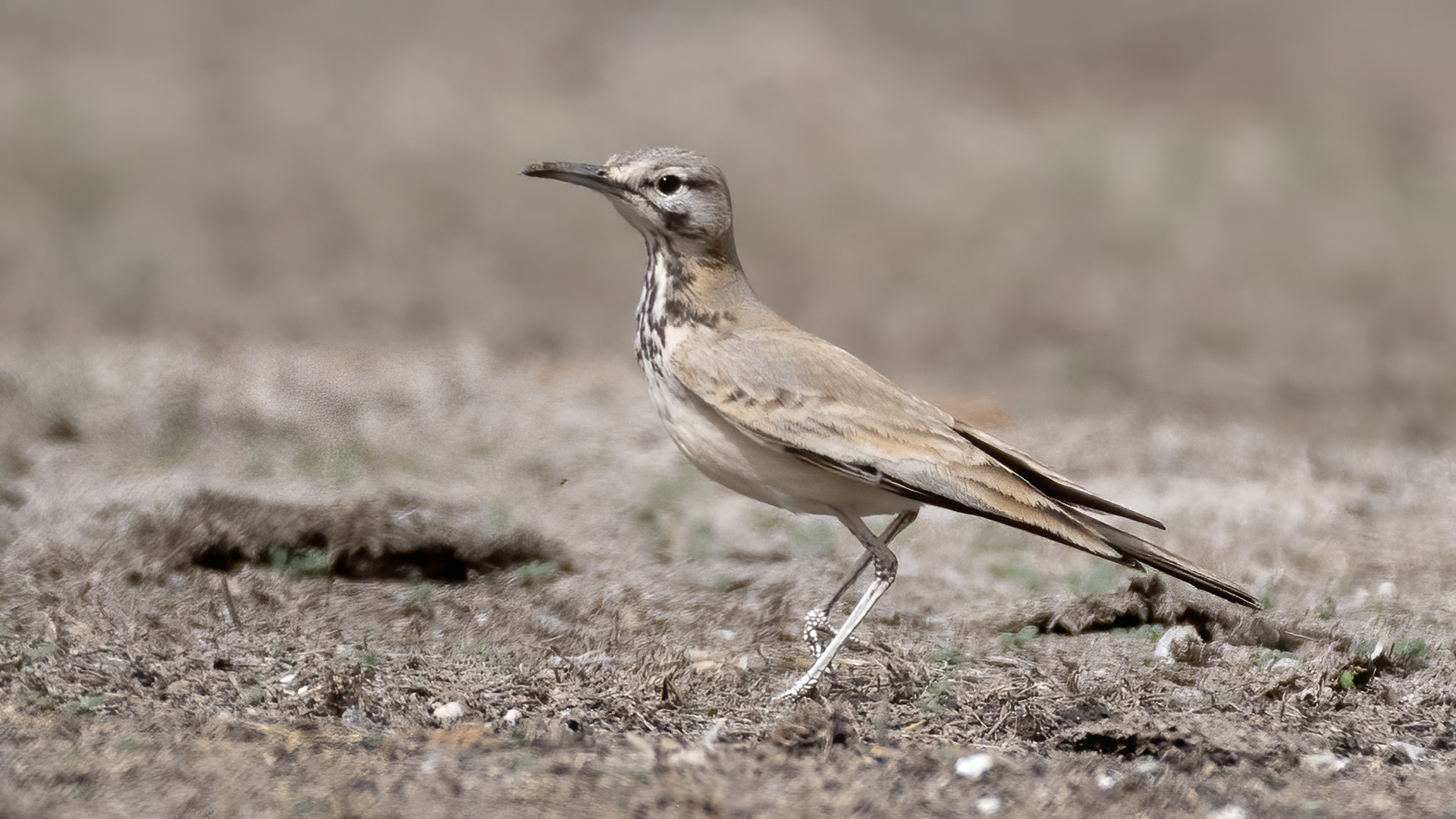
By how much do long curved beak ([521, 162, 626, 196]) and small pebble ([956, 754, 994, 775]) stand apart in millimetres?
2098

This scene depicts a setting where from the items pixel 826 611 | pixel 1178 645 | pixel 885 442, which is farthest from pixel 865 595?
pixel 1178 645

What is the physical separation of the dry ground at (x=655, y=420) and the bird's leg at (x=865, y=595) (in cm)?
14

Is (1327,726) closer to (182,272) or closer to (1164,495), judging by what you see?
(1164,495)

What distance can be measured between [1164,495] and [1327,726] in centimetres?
269

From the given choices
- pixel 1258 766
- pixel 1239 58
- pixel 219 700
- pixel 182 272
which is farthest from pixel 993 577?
pixel 1239 58

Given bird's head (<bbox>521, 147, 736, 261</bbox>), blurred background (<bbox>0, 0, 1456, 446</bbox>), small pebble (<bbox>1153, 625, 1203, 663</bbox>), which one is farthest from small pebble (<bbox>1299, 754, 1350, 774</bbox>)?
blurred background (<bbox>0, 0, 1456, 446</bbox>)

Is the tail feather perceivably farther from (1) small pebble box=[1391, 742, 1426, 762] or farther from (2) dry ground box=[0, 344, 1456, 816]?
(1) small pebble box=[1391, 742, 1426, 762]

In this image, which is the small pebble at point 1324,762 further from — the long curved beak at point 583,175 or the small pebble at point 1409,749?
the long curved beak at point 583,175

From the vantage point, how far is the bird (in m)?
3.90

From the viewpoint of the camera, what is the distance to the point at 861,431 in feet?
13.0

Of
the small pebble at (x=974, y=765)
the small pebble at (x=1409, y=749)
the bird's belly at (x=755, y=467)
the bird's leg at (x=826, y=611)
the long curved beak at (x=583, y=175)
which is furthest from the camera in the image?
the bird's leg at (x=826, y=611)

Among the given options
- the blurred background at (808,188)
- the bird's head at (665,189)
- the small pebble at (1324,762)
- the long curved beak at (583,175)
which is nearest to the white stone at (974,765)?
the small pebble at (1324,762)

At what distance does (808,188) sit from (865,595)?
31.9 feet

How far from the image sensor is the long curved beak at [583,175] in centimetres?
416
